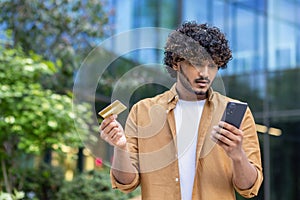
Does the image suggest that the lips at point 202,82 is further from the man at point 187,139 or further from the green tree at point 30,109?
the green tree at point 30,109

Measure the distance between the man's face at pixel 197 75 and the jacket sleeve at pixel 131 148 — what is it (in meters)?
0.26

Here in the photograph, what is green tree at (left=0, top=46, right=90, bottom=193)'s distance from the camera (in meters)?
5.65

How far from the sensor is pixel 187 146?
2.26 meters

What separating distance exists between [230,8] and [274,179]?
10.3 feet

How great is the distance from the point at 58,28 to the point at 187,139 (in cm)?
599

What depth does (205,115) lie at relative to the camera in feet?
7.54

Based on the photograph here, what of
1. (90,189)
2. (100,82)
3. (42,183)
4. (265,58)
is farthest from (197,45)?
(265,58)

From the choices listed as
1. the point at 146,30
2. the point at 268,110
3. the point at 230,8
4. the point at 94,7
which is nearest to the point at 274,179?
the point at 268,110

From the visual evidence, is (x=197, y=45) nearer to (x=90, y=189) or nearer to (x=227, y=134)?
(x=227, y=134)

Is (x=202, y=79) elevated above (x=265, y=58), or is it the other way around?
(x=265, y=58)

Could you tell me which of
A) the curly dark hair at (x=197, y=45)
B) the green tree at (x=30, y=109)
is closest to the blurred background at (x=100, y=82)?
the green tree at (x=30, y=109)

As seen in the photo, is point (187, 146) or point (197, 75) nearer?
point (197, 75)

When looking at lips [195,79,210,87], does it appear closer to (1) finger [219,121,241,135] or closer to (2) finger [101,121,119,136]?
(1) finger [219,121,241,135]

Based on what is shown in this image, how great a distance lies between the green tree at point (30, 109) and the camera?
5648 millimetres
